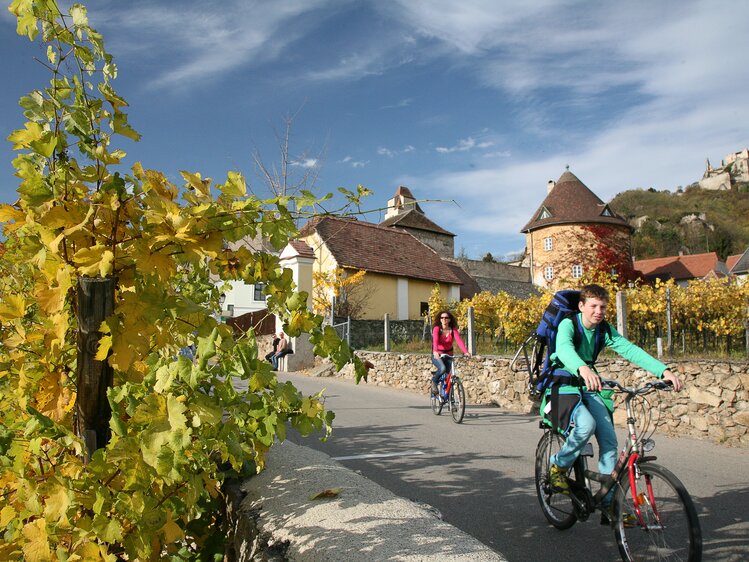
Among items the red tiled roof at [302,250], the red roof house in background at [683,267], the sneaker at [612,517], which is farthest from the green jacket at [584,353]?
the red roof house in background at [683,267]

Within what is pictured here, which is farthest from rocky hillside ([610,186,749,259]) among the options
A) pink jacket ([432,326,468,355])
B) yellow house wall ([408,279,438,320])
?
pink jacket ([432,326,468,355])

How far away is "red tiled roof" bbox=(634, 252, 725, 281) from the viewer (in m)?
66.4

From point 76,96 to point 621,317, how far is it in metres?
10.7

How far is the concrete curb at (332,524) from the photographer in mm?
1787

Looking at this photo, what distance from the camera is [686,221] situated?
317 ft

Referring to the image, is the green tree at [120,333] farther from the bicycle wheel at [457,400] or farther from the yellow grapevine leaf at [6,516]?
the bicycle wheel at [457,400]

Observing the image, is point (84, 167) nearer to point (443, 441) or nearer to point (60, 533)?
point (60, 533)

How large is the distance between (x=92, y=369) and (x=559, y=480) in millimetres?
3350

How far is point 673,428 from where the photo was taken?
27.9 feet

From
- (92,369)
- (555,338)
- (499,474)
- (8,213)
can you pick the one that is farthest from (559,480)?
(8,213)

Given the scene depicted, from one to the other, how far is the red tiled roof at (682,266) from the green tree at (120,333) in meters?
70.8

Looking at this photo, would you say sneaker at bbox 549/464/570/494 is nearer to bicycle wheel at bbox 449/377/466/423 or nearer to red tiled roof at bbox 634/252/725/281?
bicycle wheel at bbox 449/377/466/423

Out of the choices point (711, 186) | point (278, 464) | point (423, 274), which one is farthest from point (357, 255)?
point (711, 186)

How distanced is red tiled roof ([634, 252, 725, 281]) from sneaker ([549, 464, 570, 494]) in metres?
68.0
